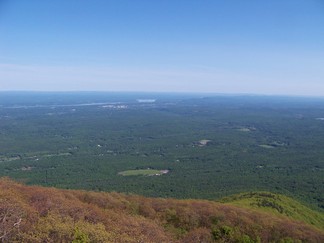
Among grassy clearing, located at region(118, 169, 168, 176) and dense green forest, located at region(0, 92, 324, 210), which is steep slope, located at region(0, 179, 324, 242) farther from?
grassy clearing, located at region(118, 169, 168, 176)

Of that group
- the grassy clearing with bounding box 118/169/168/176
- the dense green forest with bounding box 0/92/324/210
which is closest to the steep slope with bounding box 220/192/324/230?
the dense green forest with bounding box 0/92/324/210

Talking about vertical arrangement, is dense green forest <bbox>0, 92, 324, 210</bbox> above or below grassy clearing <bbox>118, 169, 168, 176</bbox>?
above

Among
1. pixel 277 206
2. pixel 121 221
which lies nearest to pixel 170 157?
pixel 277 206

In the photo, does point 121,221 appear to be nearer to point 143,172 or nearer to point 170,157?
point 143,172

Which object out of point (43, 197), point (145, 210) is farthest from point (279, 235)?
point (43, 197)

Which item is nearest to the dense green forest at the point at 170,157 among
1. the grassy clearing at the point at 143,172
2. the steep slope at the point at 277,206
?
the grassy clearing at the point at 143,172

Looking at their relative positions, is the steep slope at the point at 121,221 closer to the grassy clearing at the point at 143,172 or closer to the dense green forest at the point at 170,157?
the dense green forest at the point at 170,157

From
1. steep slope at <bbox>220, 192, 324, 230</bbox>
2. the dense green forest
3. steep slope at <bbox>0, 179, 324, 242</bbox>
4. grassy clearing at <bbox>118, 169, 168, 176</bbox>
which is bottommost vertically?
grassy clearing at <bbox>118, 169, 168, 176</bbox>

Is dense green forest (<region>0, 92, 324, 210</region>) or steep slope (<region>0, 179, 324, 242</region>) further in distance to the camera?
dense green forest (<region>0, 92, 324, 210</region>)
